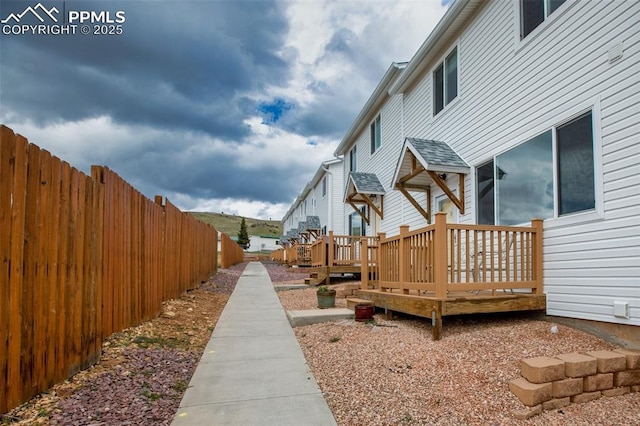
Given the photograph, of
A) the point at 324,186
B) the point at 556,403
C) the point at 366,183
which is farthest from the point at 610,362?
the point at 324,186

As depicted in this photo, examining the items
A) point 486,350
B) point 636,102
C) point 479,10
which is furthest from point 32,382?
point 479,10

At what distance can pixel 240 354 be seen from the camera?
4.80 meters

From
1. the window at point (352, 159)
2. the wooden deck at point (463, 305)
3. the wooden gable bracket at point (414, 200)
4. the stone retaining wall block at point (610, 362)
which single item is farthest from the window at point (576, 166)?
the window at point (352, 159)

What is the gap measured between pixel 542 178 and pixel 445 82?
3619mm

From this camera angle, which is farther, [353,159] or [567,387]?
[353,159]

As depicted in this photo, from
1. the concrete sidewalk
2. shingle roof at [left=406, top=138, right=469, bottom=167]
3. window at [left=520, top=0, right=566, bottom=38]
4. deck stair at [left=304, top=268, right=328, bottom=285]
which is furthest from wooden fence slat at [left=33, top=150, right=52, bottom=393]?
deck stair at [left=304, top=268, right=328, bottom=285]

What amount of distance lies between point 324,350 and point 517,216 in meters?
3.67

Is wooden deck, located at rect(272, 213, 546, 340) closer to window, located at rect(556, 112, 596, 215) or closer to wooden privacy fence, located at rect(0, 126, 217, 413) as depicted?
window, located at rect(556, 112, 596, 215)

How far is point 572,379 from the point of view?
334cm

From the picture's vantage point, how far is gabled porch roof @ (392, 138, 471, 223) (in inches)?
283

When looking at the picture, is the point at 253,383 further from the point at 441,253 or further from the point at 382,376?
the point at 441,253

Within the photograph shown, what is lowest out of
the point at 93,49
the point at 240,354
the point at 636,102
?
the point at 240,354

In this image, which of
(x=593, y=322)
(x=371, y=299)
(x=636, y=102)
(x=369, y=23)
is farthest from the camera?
(x=369, y=23)

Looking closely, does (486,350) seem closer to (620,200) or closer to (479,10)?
(620,200)
